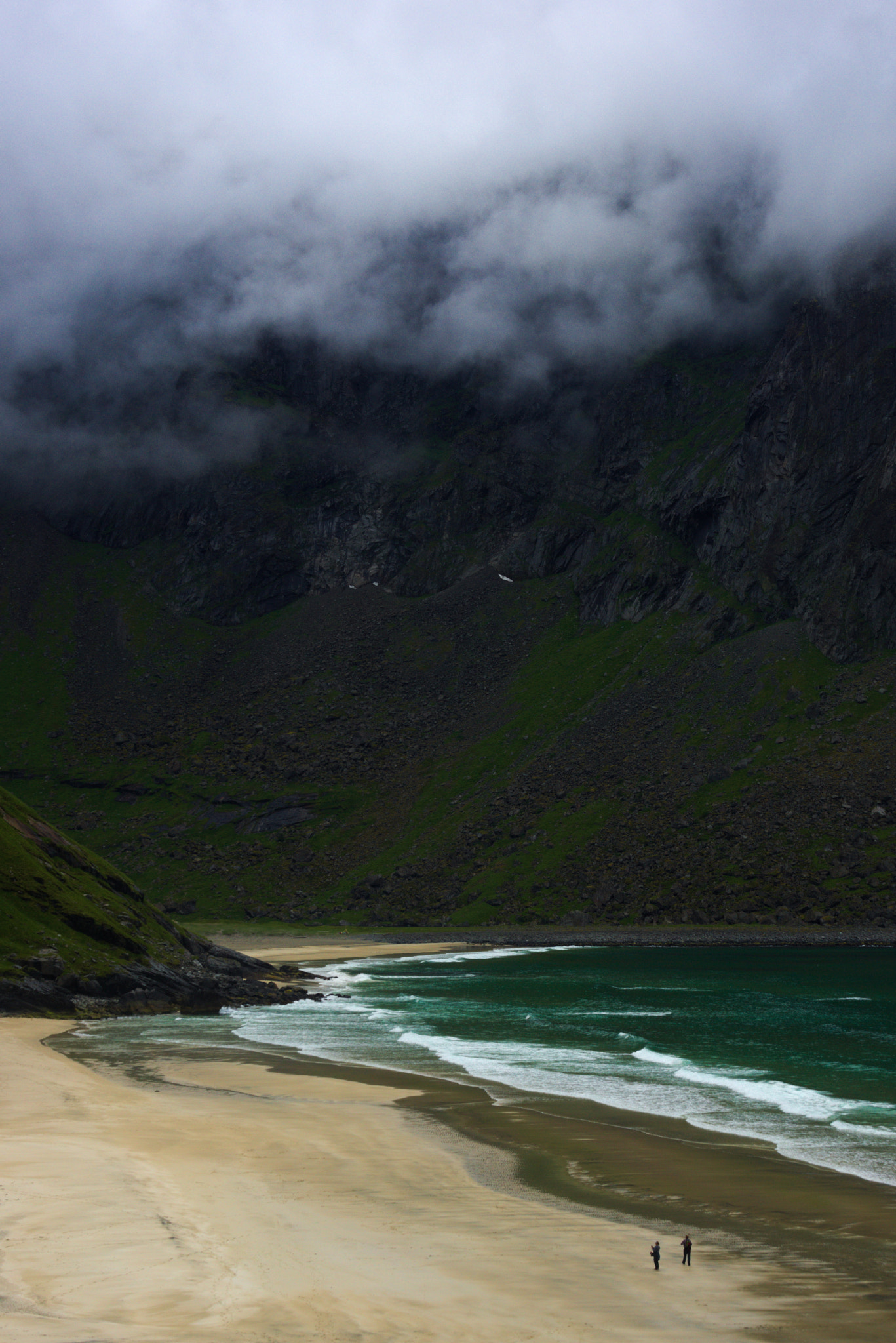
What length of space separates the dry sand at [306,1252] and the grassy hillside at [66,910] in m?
33.2

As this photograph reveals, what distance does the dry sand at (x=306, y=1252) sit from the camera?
1402 centimetres

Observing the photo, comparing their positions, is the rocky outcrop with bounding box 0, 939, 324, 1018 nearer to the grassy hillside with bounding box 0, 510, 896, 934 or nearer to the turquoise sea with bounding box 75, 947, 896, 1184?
the turquoise sea with bounding box 75, 947, 896, 1184

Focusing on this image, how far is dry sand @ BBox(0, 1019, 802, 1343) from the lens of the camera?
14016 millimetres

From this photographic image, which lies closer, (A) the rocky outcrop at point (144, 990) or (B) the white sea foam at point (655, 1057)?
(B) the white sea foam at point (655, 1057)

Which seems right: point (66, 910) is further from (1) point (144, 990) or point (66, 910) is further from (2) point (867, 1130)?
(2) point (867, 1130)

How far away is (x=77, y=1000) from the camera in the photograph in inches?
2351

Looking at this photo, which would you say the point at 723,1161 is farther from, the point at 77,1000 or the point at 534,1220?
the point at 77,1000

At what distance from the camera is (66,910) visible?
2586 inches

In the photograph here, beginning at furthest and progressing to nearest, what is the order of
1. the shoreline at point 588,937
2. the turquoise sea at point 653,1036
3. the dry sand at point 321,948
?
the dry sand at point 321,948, the shoreline at point 588,937, the turquoise sea at point 653,1036

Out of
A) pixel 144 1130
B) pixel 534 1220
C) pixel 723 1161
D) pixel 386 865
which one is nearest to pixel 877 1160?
pixel 723 1161

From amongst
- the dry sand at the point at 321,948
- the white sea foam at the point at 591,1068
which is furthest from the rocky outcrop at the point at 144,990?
the dry sand at the point at 321,948

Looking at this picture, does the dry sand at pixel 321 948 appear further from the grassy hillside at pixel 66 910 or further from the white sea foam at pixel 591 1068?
the white sea foam at pixel 591 1068

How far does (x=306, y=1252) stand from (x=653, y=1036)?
135ft

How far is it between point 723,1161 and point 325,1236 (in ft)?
44.1
